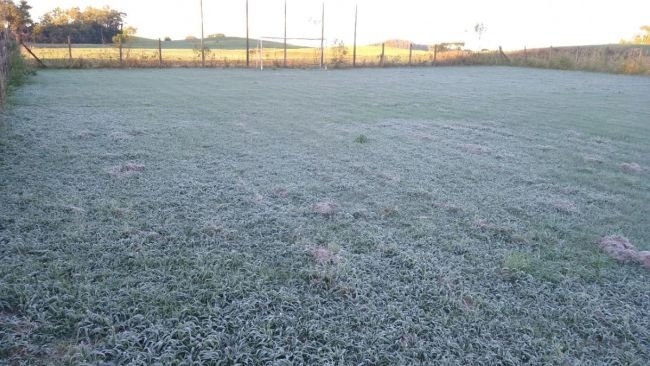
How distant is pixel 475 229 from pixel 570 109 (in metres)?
7.38

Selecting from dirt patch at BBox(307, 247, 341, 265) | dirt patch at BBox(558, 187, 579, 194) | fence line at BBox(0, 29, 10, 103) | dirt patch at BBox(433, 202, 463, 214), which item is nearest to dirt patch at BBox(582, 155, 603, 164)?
dirt patch at BBox(558, 187, 579, 194)

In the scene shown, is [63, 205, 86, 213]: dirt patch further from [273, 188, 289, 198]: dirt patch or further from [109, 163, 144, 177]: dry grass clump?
[273, 188, 289, 198]: dirt patch

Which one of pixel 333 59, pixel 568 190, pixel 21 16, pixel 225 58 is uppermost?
pixel 21 16

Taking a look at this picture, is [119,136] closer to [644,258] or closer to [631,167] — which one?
[644,258]

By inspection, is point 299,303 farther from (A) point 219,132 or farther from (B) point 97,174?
(A) point 219,132

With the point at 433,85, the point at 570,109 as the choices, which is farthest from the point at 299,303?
the point at 433,85

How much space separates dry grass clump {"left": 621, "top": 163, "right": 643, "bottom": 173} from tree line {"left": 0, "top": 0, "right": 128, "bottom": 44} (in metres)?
26.5

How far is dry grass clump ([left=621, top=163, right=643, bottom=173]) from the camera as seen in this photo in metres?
4.39

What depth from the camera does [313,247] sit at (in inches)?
96.3

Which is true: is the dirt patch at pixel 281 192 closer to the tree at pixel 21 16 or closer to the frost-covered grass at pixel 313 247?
the frost-covered grass at pixel 313 247

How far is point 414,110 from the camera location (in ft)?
26.3

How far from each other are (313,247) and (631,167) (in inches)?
153

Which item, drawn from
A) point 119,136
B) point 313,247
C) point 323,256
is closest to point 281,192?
point 313,247

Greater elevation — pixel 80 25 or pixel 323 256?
pixel 80 25
